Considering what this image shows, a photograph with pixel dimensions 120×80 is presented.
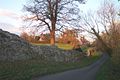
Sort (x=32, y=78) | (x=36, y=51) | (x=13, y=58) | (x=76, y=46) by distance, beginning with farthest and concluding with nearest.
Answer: (x=76, y=46)
(x=36, y=51)
(x=13, y=58)
(x=32, y=78)

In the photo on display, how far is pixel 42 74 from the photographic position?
66.2ft

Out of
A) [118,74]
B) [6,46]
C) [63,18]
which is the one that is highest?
[63,18]

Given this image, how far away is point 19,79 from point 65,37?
26.6 m

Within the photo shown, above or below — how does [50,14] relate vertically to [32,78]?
above

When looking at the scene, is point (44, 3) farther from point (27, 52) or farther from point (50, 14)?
point (27, 52)

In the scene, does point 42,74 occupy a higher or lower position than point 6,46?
lower

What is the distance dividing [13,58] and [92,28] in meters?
47.2

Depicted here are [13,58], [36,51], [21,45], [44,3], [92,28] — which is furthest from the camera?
[92,28]

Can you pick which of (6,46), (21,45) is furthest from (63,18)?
(6,46)

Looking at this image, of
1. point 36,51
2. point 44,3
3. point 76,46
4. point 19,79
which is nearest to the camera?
point 19,79

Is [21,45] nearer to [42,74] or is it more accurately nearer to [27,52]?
[27,52]

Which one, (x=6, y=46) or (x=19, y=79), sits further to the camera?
(x=6, y=46)

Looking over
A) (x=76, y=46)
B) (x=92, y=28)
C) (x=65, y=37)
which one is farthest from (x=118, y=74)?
(x=92, y=28)

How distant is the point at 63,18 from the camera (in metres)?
42.1
